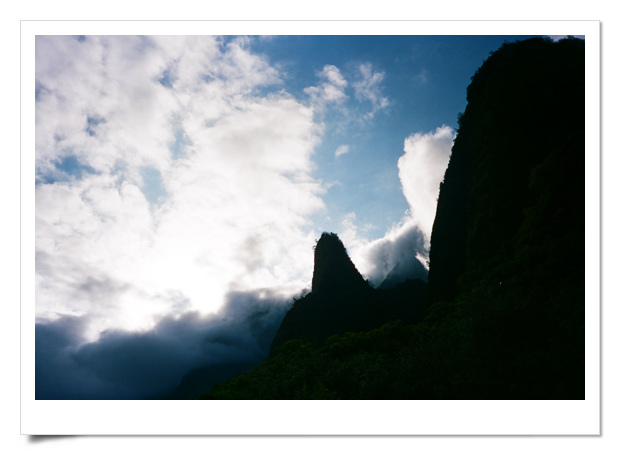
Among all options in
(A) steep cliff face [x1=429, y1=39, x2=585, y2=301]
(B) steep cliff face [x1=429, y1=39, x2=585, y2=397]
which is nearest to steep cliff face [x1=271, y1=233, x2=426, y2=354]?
(A) steep cliff face [x1=429, y1=39, x2=585, y2=301]

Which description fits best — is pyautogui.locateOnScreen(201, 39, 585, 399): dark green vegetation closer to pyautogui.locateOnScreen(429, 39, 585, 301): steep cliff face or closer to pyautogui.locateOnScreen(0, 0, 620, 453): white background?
pyautogui.locateOnScreen(429, 39, 585, 301): steep cliff face
